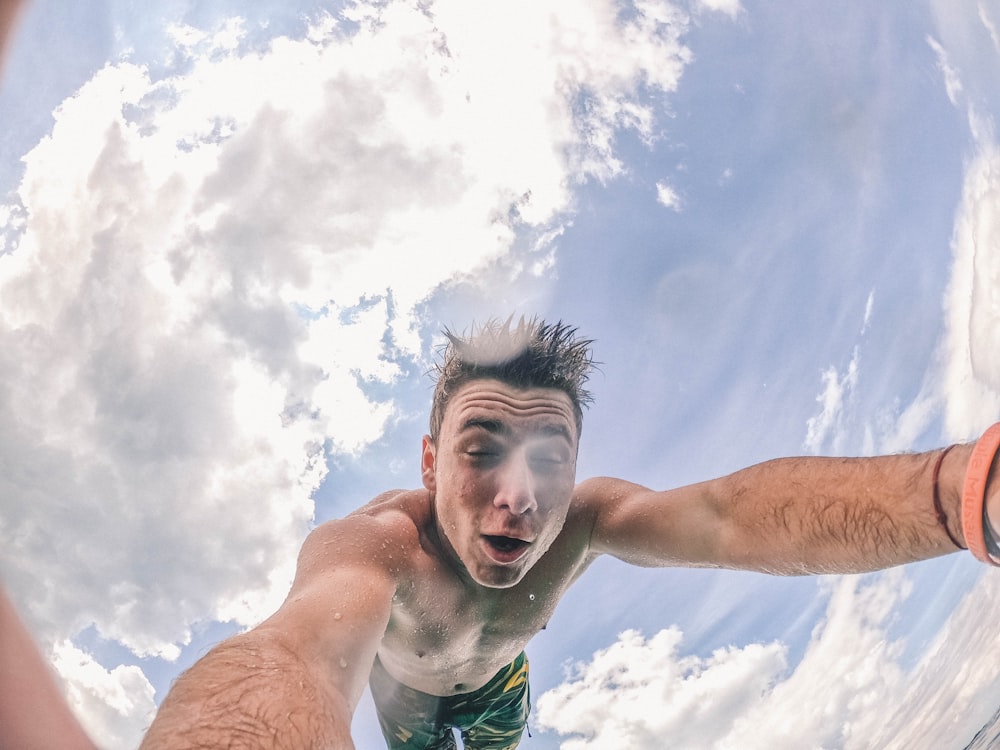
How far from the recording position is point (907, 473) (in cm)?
157

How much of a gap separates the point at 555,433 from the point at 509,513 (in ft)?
1.63

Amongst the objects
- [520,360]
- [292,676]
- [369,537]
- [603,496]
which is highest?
[520,360]

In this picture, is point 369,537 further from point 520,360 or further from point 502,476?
point 520,360

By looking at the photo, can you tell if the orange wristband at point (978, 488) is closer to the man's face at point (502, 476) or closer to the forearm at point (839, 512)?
the forearm at point (839, 512)

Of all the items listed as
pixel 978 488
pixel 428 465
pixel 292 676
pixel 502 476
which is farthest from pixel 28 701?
pixel 978 488

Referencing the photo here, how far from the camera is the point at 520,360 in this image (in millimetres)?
3035

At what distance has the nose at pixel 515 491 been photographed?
8.25 feet

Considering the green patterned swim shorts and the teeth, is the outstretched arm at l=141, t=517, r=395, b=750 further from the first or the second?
the green patterned swim shorts

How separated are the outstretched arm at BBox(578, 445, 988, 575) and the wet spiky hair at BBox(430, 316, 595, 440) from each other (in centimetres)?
71

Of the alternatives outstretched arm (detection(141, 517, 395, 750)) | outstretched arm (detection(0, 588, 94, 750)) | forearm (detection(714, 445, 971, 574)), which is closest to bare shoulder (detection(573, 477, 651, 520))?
forearm (detection(714, 445, 971, 574))

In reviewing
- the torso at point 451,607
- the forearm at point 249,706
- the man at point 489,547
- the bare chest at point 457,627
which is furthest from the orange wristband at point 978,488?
the bare chest at point 457,627

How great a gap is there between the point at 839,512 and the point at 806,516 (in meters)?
0.13

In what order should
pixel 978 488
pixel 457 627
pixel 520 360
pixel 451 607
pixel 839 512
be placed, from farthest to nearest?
pixel 520 360 → pixel 457 627 → pixel 451 607 → pixel 839 512 → pixel 978 488

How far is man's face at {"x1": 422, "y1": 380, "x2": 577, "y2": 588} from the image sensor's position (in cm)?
256
